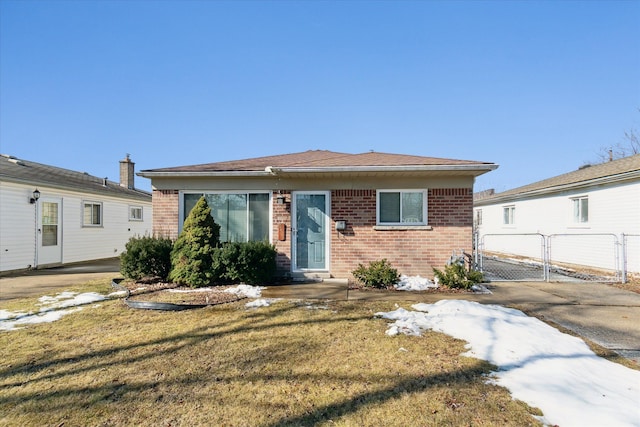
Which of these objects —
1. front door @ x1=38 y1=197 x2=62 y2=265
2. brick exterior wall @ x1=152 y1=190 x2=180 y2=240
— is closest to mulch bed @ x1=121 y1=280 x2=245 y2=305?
brick exterior wall @ x1=152 y1=190 x2=180 y2=240

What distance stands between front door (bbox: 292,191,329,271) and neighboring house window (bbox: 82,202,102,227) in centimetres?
1020

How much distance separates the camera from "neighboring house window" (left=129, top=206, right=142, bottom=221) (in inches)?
624

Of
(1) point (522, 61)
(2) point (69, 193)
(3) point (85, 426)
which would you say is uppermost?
(1) point (522, 61)

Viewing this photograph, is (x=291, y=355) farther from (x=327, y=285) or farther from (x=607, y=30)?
(x=607, y=30)

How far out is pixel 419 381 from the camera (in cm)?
304

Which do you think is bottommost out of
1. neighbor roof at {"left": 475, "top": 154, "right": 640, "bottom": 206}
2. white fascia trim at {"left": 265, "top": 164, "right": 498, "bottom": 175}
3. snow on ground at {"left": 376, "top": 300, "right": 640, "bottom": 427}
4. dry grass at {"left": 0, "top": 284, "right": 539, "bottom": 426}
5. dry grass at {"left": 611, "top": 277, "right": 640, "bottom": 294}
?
dry grass at {"left": 611, "top": 277, "right": 640, "bottom": 294}

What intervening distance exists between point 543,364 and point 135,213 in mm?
17751

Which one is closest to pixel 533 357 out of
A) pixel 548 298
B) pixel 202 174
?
pixel 548 298

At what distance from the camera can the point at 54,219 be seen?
11.5 metres

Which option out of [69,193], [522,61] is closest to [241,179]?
[69,193]

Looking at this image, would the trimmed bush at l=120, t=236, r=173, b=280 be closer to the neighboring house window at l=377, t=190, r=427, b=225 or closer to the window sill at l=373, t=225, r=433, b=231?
the window sill at l=373, t=225, r=433, b=231

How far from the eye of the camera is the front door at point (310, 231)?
8.25 metres

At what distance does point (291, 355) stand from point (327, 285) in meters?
3.93

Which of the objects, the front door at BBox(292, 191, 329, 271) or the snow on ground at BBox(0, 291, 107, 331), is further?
the front door at BBox(292, 191, 329, 271)
